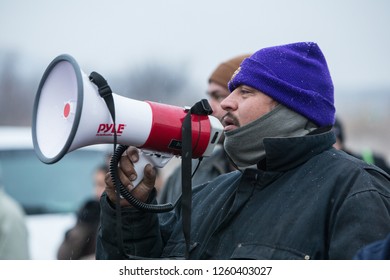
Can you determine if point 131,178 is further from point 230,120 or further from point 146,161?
point 230,120

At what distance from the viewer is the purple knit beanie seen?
9.84 ft

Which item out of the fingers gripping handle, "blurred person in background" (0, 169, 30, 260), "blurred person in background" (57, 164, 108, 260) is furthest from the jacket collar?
"blurred person in background" (57, 164, 108, 260)

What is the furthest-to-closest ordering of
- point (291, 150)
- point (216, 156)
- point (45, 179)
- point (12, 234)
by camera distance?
1. point (45, 179)
2. point (216, 156)
3. point (12, 234)
4. point (291, 150)

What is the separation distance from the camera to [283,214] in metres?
2.78

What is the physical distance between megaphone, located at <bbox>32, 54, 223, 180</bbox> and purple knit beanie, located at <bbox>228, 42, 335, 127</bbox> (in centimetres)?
25

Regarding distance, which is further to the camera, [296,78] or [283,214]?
[296,78]

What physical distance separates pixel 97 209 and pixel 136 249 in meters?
2.45

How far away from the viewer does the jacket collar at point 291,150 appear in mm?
2883

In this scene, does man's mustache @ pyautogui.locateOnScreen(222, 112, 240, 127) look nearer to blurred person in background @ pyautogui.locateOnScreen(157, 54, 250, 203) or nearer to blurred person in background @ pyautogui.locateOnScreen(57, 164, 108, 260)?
blurred person in background @ pyautogui.locateOnScreen(157, 54, 250, 203)

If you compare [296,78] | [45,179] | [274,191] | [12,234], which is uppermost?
[296,78]

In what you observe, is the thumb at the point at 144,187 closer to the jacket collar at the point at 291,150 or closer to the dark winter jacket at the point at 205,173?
the jacket collar at the point at 291,150

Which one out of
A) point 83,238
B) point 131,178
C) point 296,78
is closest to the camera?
point 296,78

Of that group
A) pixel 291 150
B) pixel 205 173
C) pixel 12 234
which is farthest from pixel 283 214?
pixel 12 234

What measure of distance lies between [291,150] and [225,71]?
6.14 ft
